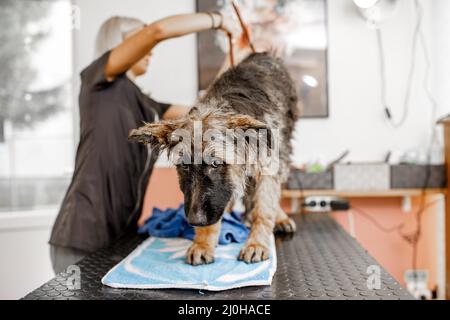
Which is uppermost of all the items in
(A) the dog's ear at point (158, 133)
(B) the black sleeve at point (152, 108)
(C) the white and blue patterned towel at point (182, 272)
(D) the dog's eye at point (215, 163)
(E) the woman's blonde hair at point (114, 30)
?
(E) the woman's blonde hair at point (114, 30)

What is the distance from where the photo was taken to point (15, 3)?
161 centimetres

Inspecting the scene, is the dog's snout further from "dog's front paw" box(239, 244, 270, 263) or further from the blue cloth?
the blue cloth

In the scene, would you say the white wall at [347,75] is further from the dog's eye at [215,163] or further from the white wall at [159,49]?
the dog's eye at [215,163]

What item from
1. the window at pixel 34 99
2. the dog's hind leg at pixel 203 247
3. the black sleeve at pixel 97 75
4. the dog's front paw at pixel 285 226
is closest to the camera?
the dog's hind leg at pixel 203 247

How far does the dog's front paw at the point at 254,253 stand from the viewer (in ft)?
3.53

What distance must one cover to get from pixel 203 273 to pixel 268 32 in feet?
3.95

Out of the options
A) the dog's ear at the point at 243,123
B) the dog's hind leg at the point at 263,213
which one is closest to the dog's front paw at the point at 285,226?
the dog's hind leg at the point at 263,213

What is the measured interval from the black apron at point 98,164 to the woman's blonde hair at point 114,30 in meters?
0.22

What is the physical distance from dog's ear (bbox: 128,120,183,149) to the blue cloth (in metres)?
0.38

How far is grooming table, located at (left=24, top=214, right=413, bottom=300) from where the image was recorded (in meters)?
0.85

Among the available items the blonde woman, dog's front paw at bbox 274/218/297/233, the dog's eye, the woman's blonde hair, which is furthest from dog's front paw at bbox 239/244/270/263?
the woman's blonde hair

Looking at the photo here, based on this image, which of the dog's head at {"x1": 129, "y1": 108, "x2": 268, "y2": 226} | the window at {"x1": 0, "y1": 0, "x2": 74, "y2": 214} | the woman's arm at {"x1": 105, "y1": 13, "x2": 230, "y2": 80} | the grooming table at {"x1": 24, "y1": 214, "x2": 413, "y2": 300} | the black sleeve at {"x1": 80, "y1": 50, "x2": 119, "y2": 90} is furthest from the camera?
the window at {"x1": 0, "y1": 0, "x2": 74, "y2": 214}
